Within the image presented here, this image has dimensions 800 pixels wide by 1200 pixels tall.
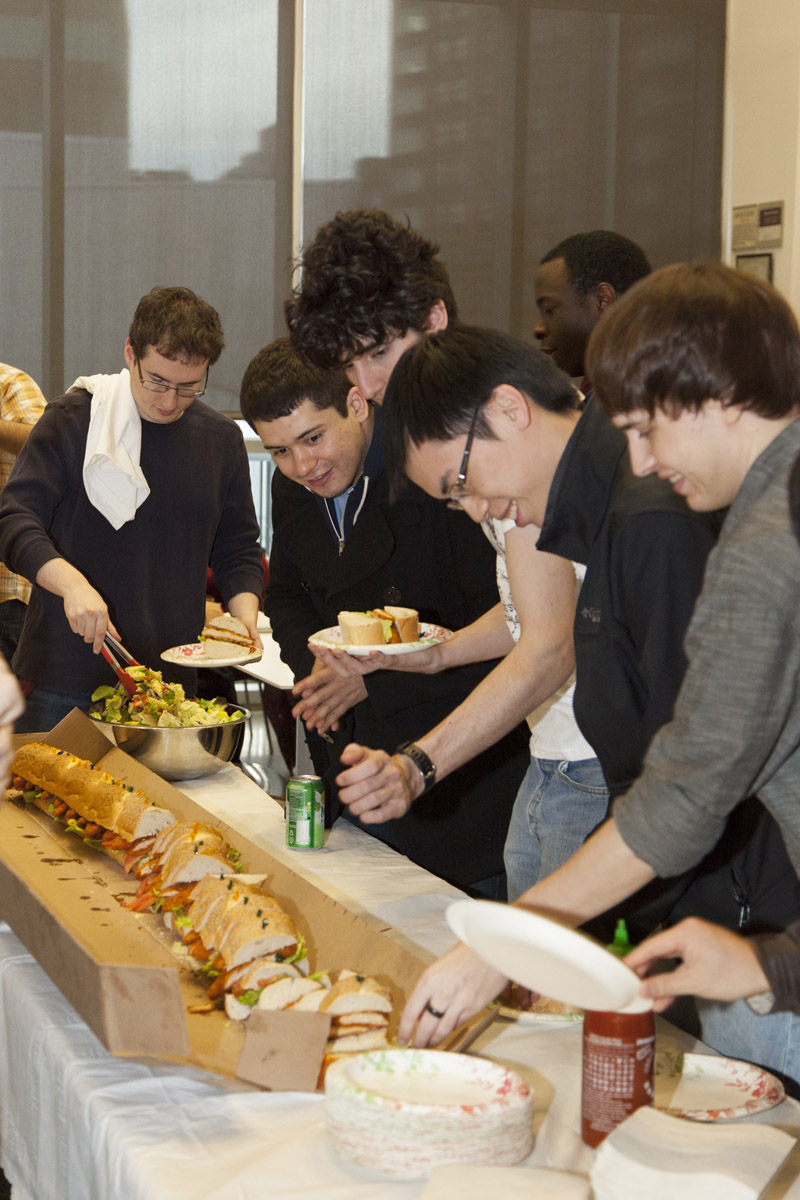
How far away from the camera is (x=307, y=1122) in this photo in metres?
1.14

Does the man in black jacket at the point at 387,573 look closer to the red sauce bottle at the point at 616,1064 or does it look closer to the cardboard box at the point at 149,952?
the cardboard box at the point at 149,952

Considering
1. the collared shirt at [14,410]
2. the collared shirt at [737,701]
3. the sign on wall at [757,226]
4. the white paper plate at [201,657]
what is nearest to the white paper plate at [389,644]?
the white paper plate at [201,657]

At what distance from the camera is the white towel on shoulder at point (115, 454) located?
2.59m

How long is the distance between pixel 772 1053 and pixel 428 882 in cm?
64

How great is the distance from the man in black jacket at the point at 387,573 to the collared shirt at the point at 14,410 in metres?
1.39

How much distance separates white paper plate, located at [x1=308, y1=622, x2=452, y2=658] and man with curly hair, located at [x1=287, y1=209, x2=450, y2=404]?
1.27 feet

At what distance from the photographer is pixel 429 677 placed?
2135mm

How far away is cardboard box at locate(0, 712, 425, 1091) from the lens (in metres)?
1.17

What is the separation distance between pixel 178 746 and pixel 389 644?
0.61 meters

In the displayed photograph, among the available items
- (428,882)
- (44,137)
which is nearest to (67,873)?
(428,882)

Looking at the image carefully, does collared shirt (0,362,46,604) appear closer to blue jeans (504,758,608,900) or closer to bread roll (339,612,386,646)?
bread roll (339,612,386,646)

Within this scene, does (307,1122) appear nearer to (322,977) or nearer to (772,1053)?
(322,977)

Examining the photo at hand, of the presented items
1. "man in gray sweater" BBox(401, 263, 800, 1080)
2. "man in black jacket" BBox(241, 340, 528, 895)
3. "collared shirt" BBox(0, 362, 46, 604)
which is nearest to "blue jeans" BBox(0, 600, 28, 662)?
"collared shirt" BBox(0, 362, 46, 604)

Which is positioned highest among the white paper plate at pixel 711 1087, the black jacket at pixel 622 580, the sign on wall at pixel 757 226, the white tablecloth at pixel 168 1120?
the sign on wall at pixel 757 226
